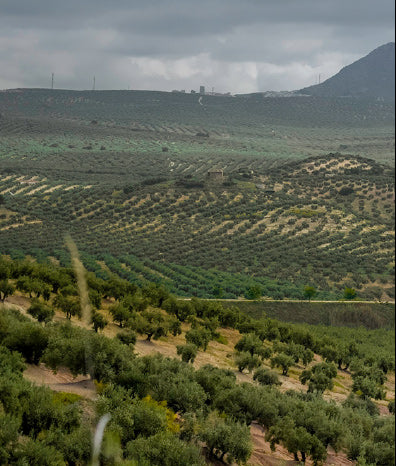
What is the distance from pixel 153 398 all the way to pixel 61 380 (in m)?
3.85

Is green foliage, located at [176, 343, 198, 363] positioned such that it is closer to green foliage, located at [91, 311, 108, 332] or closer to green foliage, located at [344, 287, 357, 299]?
green foliage, located at [91, 311, 108, 332]

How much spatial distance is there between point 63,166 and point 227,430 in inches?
3469

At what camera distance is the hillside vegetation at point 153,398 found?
19.1 m

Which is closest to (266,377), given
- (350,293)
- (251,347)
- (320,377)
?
(320,377)

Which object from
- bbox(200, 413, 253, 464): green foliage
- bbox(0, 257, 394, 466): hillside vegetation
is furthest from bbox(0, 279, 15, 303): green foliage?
bbox(200, 413, 253, 464): green foliage

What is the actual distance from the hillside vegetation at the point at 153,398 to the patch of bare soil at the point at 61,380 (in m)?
0.38

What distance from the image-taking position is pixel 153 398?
84.1ft

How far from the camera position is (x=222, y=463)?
22.6m

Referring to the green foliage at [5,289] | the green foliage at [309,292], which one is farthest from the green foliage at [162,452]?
the green foliage at [309,292]

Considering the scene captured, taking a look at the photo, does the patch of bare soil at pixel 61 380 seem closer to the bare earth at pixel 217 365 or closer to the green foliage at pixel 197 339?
the bare earth at pixel 217 365

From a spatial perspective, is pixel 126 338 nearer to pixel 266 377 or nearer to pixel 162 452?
pixel 266 377

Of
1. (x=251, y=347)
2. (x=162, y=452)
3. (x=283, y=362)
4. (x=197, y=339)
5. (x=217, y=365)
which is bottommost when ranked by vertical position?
(x=283, y=362)

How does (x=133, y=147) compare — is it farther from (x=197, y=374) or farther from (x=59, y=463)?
(x=59, y=463)

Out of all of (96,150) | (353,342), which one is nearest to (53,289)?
(353,342)
